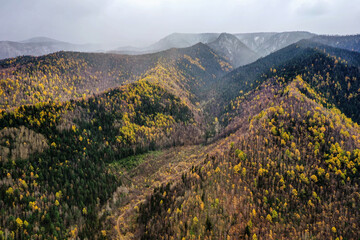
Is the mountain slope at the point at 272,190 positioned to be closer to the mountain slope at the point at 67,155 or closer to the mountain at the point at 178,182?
the mountain at the point at 178,182

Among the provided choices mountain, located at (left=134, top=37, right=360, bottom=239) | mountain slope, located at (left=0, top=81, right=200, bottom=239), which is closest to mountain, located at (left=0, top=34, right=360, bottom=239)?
mountain, located at (left=134, top=37, right=360, bottom=239)

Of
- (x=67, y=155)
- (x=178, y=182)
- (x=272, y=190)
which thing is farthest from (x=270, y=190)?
(x=67, y=155)

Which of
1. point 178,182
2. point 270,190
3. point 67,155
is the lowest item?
point 178,182

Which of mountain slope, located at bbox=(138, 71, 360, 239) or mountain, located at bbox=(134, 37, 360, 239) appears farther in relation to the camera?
mountain, located at bbox=(134, 37, 360, 239)

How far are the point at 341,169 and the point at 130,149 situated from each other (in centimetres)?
13446

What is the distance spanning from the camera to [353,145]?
345 ft

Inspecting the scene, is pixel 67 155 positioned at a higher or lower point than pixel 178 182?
higher

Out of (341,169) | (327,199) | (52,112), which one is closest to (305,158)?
(341,169)

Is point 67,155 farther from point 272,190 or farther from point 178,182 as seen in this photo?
point 272,190

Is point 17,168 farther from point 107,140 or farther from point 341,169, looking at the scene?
point 341,169

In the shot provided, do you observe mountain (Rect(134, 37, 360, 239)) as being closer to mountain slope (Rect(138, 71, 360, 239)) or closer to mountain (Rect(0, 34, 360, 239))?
mountain slope (Rect(138, 71, 360, 239))

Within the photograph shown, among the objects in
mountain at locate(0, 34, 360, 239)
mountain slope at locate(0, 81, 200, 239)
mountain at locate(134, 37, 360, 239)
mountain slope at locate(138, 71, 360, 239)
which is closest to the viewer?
mountain slope at locate(138, 71, 360, 239)

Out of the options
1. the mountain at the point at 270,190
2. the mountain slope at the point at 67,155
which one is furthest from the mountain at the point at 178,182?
the mountain slope at the point at 67,155

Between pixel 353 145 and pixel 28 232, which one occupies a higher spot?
pixel 353 145
